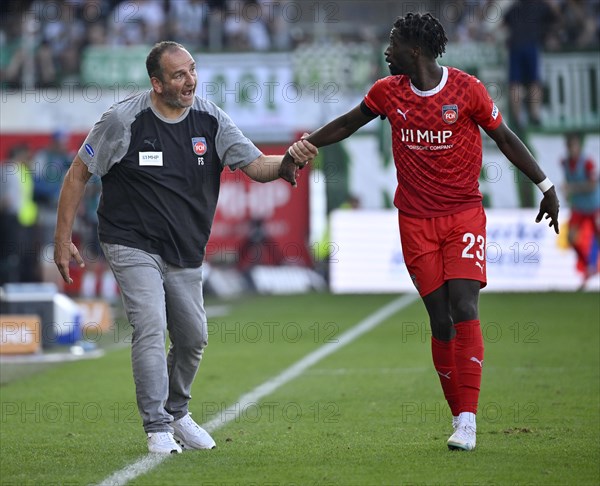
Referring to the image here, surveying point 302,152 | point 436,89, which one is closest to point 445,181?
point 436,89

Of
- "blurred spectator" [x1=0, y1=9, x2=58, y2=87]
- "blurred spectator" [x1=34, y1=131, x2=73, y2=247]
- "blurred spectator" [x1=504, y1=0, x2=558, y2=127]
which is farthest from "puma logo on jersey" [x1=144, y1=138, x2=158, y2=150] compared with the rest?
"blurred spectator" [x1=0, y1=9, x2=58, y2=87]

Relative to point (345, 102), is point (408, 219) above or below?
below

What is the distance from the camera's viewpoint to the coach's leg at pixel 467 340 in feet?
22.8

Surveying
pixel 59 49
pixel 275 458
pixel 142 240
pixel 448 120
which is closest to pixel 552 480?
pixel 275 458

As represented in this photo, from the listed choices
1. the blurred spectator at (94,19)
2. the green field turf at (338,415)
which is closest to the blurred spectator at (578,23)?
the blurred spectator at (94,19)

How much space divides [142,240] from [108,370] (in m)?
5.19

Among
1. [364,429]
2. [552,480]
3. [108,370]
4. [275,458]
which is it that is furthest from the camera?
[108,370]

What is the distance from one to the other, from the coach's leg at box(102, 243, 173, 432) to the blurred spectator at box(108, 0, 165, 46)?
18.6 metres

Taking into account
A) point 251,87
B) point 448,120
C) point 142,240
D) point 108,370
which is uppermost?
point 251,87

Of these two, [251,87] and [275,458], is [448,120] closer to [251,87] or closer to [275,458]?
[275,458]

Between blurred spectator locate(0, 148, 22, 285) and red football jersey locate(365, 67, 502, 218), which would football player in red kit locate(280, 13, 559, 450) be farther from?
blurred spectator locate(0, 148, 22, 285)

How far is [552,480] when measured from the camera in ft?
19.4

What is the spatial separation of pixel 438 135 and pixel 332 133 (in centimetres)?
67

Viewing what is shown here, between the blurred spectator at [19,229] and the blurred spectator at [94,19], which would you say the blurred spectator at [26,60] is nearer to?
the blurred spectator at [94,19]
